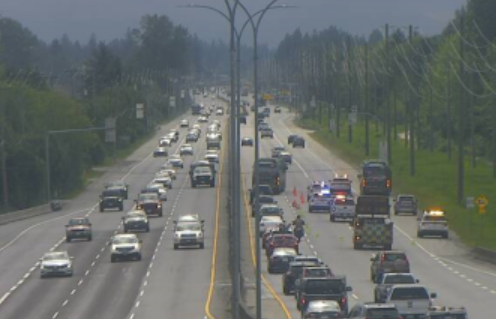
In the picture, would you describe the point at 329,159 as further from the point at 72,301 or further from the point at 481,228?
the point at 72,301

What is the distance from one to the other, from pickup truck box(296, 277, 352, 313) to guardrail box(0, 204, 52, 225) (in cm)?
4938

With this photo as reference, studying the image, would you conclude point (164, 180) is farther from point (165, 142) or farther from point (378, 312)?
point (378, 312)

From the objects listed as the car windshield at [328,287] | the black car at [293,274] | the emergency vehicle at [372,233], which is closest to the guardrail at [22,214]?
the emergency vehicle at [372,233]

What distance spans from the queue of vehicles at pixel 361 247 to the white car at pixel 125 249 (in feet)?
19.0

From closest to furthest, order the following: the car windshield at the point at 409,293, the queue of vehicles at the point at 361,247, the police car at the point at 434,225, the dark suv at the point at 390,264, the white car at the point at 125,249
Answer: the queue of vehicles at the point at 361,247
the car windshield at the point at 409,293
the dark suv at the point at 390,264
the white car at the point at 125,249
the police car at the point at 434,225

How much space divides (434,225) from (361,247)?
6203 millimetres

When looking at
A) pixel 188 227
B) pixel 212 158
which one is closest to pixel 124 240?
pixel 188 227

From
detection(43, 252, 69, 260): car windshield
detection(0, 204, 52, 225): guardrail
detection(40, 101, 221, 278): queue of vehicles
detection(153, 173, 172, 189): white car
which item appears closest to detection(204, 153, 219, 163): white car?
detection(40, 101, 221, 278): queue of vehicles

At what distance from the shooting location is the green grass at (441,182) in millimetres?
77156

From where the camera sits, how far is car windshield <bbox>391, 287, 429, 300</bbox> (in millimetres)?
40531

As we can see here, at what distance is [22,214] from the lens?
95.1 m

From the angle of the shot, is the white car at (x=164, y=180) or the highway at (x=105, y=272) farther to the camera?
the white car at (x=164, y=180)

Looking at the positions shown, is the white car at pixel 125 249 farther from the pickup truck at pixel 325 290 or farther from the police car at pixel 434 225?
the pickup truck at pixel 325 290

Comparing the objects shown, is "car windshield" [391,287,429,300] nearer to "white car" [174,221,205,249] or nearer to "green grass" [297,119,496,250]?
"green grass" [297,119,496,250]
